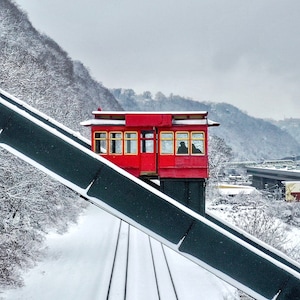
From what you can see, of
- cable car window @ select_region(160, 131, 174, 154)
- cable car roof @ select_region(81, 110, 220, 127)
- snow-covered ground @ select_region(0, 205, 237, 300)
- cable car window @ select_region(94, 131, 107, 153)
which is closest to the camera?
cable car roof @ select_region(81, 110, 220, 127)

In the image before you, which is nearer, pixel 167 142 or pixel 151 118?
pixel 151 118

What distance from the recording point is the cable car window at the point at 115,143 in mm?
10102

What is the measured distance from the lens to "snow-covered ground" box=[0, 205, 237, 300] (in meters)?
15.1

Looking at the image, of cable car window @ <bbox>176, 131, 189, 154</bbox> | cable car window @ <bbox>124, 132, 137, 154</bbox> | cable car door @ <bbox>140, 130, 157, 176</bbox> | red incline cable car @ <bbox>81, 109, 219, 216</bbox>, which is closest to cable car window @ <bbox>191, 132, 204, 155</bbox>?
red incline cable car @ <bbox>81, 109, 219, 216</bbox>

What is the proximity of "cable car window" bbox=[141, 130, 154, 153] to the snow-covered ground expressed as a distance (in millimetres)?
7117

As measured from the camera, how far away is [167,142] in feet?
32.9

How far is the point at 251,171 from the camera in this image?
327ft

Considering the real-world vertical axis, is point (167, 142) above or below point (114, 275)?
above

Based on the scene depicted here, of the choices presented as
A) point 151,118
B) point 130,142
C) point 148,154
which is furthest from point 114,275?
point 151,118

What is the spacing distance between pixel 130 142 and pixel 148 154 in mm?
566

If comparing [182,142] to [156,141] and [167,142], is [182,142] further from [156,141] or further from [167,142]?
[156,141]

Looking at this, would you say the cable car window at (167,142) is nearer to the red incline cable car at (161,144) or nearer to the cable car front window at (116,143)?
the red incline cable car at (161,144)

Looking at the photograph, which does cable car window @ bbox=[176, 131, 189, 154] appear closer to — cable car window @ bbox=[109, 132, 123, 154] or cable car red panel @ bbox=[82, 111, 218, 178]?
cable car red panel @ bbox=[82, 111, 218, 178]

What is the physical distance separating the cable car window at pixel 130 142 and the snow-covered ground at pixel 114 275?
23.1 ft
